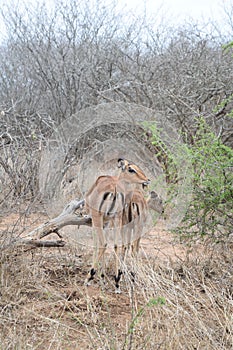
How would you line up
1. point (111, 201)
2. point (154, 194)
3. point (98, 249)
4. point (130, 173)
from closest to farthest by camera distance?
point (130, 173) < point (111, 201) < point (98, 249) < point (154, 194)

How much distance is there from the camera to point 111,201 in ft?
14.3

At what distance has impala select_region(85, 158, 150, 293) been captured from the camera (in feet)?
13.6

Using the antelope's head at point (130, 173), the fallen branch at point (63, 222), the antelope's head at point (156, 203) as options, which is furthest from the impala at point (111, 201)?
the antelope's head at point (156, 203)

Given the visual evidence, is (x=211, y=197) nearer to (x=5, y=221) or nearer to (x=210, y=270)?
(x=210, y=270)

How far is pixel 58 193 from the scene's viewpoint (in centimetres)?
610

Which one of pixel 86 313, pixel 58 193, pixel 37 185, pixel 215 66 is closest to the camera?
pixel 86 313

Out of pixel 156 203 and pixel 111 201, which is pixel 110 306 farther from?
pixel 156 203

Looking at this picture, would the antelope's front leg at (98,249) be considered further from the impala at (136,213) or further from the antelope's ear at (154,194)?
the antelope's ear at (154,194)

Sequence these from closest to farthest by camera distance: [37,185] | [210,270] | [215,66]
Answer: [210,270], [37,185], [215,66]

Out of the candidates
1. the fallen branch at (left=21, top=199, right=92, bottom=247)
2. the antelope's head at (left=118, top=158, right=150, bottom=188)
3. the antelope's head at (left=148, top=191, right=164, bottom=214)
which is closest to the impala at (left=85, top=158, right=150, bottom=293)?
the antelope's head at (left=118, top=158, right=150, bottom=188)

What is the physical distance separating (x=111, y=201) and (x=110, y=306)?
0.90m


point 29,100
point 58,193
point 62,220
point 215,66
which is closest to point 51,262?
point 62,220

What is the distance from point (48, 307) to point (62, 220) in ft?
3.42

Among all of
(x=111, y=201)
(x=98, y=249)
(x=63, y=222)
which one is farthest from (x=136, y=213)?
(x=63, y=222)
